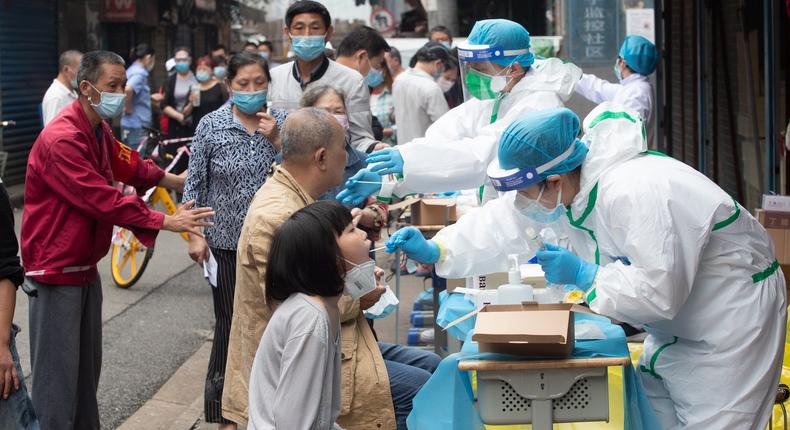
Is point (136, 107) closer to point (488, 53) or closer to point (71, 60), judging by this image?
point (71, 60)

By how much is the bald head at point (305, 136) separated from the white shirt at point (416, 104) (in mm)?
5579

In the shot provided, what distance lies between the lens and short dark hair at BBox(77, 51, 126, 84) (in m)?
5.32

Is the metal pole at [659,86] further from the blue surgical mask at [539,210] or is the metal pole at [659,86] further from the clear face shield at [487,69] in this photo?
the blue surgical mask at [539,210]

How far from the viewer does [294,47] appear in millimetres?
6648

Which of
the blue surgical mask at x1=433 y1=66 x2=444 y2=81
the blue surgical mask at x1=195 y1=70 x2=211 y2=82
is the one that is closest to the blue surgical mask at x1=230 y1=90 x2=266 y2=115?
the blue surgical mask at x1=433 y1=66 x2=444 y2=81

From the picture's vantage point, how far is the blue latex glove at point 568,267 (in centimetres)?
401

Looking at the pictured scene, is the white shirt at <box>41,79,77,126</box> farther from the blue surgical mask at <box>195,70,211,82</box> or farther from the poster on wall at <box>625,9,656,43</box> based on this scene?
the poster on wall at <box>625,9,656,43</box>

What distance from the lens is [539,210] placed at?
4.18 m

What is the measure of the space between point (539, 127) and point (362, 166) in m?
2.23

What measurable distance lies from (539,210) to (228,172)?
6.92ft

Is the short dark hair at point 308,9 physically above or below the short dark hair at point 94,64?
above

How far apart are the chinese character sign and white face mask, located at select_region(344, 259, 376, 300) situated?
900cm

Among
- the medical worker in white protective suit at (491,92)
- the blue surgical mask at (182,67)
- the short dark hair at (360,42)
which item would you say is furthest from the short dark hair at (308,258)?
the blue surgical mask at (182,67)

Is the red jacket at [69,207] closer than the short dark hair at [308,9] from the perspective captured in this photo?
Yes
